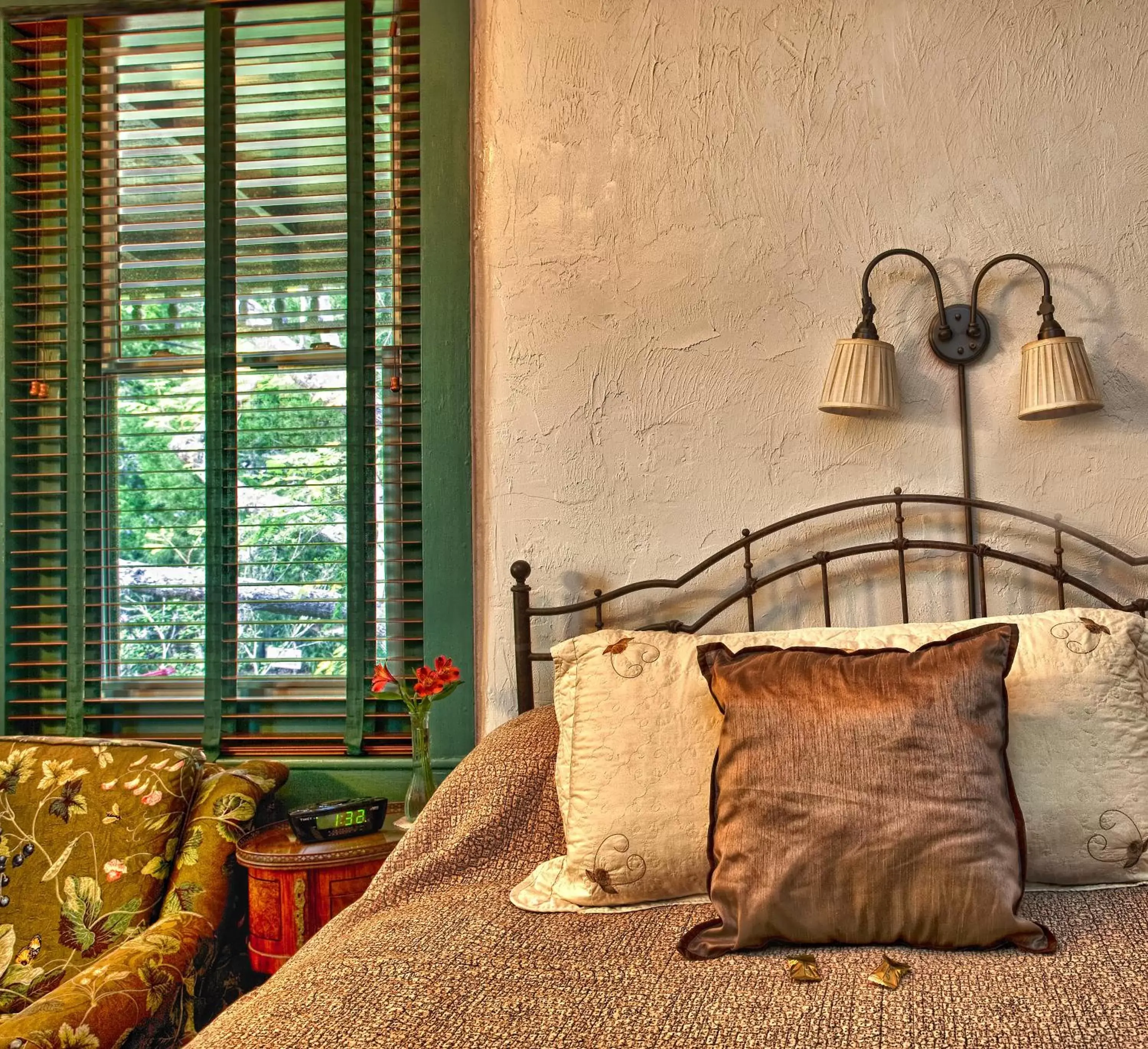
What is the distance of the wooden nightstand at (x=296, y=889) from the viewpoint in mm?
1757

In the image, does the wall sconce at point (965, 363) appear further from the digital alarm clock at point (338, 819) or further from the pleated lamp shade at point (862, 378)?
the digital alarm clock at point (338, 819)

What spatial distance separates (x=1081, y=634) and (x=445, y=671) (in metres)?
1.16

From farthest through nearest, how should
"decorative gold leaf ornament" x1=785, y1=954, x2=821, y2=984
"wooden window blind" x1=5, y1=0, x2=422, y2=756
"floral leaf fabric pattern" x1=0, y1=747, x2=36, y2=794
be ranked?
"wooden window blind" x1=5, y1=0, x2=422, y2=756 < "floral leaf fabric pattern" x1=0, y1=747, x2=36, y2=794 < "decorative gold leaf ornament" x1=785, y1=954, x2=821, y2=984

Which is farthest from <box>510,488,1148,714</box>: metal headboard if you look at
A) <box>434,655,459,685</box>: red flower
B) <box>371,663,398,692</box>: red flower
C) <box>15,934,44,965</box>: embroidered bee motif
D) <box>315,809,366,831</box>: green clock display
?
<box>15,934,44,965</box>: embroidered bee motif

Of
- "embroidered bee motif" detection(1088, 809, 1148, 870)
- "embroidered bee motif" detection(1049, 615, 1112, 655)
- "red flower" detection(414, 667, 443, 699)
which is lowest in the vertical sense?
"embroidered bee motif" detection(1088, 809, 1148, 870)

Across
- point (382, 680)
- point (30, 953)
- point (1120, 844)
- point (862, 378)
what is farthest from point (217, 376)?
point (1120, 844)

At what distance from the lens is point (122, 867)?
1.78 metres


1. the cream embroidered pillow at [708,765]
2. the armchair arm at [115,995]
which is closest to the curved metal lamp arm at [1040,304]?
the cream embroidered pillow at [708,765]

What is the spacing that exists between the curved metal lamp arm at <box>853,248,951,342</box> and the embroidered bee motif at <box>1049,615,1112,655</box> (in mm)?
677

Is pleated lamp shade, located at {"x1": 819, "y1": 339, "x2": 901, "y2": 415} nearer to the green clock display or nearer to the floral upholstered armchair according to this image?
the green clock display

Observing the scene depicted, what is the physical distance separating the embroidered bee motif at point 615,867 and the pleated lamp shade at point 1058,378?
1150 mm

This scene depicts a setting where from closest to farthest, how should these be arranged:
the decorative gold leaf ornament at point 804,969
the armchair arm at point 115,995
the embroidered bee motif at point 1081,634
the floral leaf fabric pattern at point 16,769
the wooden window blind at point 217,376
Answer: the decorative gold leaf ornament at point 804,969 < the armchair arm at point 115,995 < the embroidered bee motif at point 1081,634 < the floral leaf fabric pattern at point 16,769 < the wooden window blind at point 217,376

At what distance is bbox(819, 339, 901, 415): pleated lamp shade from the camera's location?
1830mm

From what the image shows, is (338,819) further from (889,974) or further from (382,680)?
(889,974)
